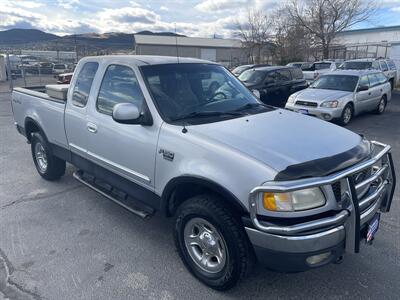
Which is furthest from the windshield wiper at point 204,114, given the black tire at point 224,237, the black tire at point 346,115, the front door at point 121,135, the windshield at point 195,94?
the black tire at point 346,115

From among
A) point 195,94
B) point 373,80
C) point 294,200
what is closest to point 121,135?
point 195,94

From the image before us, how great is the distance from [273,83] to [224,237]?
10263 mm

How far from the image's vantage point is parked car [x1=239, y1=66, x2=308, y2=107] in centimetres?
1177

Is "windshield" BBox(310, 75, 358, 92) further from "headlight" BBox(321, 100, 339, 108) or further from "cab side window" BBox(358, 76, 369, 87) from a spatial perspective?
"headlight" BBox(321, 100, 339, 108)

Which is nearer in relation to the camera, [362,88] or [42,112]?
[42,112]

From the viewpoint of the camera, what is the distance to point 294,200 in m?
2.29

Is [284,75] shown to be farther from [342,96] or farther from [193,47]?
[193,47]

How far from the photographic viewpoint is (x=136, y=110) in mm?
3037

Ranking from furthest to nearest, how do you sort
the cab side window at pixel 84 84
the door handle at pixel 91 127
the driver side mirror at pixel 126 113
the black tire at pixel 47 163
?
the black tire at pixel 47 163
the cab side window at pixel 84 84
the door handle at pixel 91 127
the driver side mirror at pixel 126 113

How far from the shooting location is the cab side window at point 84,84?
4062 millimetres

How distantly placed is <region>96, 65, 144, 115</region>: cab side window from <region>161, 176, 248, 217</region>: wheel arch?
0.92 m

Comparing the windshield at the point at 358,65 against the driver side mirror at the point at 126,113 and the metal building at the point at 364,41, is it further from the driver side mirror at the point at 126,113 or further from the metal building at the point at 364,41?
the metal building at the point at 364,41

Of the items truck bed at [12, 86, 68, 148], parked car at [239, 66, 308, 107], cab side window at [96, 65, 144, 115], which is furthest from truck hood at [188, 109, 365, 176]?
parked car at [239, 66, 308, 107]

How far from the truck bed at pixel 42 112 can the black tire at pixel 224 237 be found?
2.48 meters
